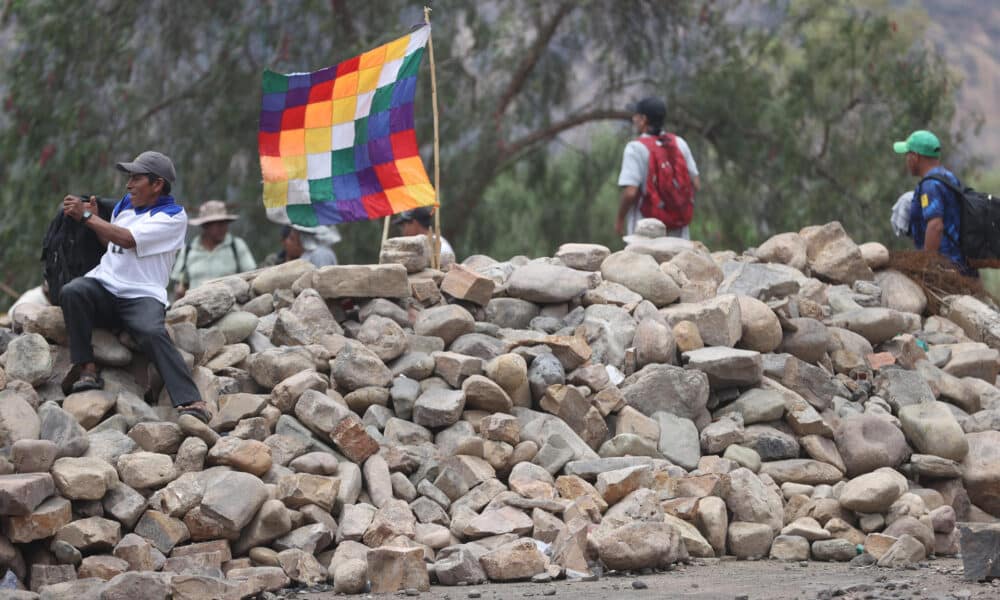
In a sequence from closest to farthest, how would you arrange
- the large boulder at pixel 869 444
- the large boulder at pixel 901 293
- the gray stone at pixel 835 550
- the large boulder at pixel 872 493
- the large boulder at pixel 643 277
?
the gray stone at pixel 835 550 < the large boulder at pixel 872 493 < the large boulder at pixel 869 444 < the large boulder at pixel 643 277 < the large boulder at pixel 901 293

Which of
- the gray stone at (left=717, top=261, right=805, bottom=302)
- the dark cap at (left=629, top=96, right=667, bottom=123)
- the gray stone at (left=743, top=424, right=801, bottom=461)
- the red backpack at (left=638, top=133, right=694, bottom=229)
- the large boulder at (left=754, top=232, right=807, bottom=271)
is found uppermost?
the dark cap at (left=629, top=96, right=667, bottom=123)

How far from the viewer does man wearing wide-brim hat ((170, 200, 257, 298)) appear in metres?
10.3

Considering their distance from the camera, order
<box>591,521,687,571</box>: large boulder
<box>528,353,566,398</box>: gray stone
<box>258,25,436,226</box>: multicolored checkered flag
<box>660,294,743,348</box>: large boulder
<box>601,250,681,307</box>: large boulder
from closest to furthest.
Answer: <box>591,521,687,571</box>: large boulder < <box>528,353,566,398</box>: gray stone < <box>660,294,743,348</box>: large boulder < <box>601,250,681,307</box>: large boulder < <box>258,25,436,226</box>: multicolored checkered flag

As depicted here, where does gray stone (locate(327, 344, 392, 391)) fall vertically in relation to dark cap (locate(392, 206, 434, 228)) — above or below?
below

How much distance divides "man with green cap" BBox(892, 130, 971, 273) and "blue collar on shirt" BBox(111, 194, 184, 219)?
5087 mm

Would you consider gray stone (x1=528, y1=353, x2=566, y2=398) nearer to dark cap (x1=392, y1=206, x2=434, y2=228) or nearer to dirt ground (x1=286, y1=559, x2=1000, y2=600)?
dirt ground (x1=286, y1=559, x2=1000, y2=600)

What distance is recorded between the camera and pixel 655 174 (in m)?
10.1

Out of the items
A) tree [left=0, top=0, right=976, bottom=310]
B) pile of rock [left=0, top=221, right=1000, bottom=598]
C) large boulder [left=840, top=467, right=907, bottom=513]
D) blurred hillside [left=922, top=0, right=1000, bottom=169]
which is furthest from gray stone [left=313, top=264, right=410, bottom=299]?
blurred hillside [left=922, top=0, right=1000, bottom=169]

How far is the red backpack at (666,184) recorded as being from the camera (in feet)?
33.0

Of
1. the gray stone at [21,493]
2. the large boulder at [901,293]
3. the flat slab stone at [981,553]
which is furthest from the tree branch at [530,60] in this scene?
the flat slab stone at [981,553]

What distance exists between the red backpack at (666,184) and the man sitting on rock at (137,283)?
3.63m

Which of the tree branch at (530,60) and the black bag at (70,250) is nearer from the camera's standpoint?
the black bag at (70,250)

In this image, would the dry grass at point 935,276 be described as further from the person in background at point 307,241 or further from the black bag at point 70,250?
the black bag at point 70,250

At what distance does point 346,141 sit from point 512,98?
8573mm
